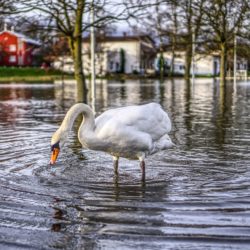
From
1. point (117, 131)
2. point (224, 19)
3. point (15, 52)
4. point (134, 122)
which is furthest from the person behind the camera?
point (15, 52)

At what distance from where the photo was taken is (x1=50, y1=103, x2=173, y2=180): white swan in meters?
8.26

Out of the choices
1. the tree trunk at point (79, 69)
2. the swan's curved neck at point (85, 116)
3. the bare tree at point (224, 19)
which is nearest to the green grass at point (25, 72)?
the bare tree at point (224, 19)

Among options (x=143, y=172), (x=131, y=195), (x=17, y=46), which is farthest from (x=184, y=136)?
(x=17, y=46)

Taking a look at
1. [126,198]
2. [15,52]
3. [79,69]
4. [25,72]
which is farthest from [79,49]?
[15,52]

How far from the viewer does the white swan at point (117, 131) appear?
27.1 feet

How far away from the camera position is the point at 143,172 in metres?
8.74

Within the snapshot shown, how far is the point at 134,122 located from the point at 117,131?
0.43 m

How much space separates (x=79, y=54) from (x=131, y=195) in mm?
13638

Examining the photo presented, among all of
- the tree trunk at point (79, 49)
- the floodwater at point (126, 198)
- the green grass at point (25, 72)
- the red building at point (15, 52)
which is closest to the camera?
the floodwater at point (126, 198)

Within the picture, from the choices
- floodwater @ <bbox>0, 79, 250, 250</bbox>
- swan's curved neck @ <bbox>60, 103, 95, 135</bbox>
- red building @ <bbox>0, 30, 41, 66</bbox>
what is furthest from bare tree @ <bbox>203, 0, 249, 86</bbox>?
red building @ <bbox>0, 30, 41, 66</bbox>

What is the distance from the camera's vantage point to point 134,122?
28.5ft

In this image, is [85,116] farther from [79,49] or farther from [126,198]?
[79,49]

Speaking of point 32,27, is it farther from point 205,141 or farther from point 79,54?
point 205,141

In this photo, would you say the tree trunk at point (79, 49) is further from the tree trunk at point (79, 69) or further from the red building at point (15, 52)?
the red building at point (15, 52)
